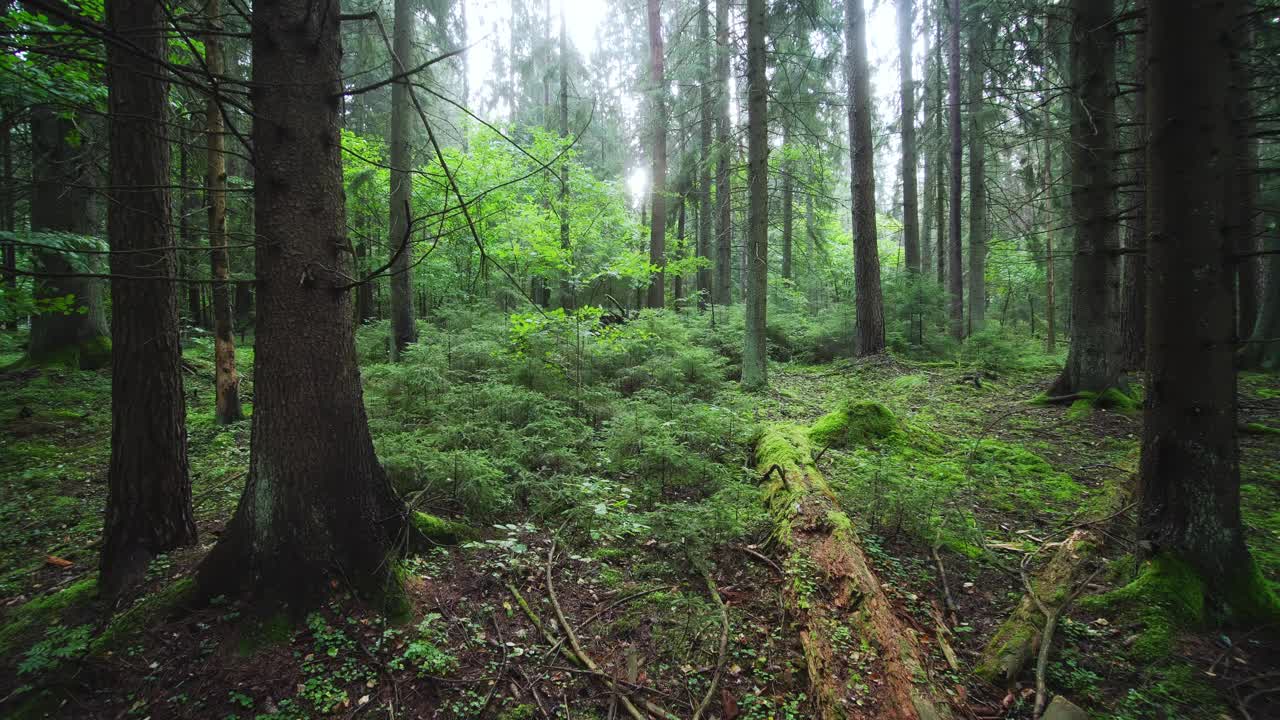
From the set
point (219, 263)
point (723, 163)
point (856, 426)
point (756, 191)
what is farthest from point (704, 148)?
point (219, 263)

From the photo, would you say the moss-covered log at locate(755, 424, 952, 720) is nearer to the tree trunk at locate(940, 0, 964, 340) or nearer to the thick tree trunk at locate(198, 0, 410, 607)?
the thick tree trunk at locate(198, 0, 410, 607)

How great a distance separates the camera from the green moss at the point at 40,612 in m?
3.00

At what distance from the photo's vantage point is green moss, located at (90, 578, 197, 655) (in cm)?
286

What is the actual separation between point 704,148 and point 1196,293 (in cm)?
1325

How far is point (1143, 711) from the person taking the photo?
254 cm

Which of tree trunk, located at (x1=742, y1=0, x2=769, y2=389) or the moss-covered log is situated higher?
tree trunk, located at (x1=742, y1=0, x2=769, y2=389)

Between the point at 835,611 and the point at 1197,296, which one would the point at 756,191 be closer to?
the point at 1197,296

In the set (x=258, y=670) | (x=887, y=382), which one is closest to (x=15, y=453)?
(x=258, y=670)

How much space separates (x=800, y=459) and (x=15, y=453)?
8642mm

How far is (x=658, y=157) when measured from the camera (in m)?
16.3

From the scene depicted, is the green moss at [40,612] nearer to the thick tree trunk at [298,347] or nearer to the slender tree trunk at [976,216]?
the thick tree trunk at [298,347]

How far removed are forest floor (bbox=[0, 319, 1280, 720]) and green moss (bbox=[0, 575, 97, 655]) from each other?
17 millimetres

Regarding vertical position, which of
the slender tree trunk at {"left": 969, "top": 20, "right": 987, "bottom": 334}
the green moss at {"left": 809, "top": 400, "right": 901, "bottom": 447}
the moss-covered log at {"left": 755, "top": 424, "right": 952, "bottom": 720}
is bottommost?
the moss-covered log at {"left": 755, "top": 424, "right": 952, "bottom": 720}

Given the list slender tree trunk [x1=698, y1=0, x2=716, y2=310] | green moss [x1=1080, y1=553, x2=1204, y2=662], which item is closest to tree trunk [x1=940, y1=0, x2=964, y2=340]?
slender tree trunk [x1=698, y1=0, x2=716, y2=310]
